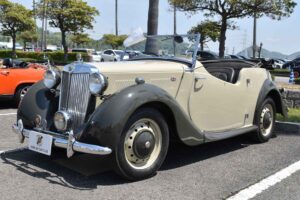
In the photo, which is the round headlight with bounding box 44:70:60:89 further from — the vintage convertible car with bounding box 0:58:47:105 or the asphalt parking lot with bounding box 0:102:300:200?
the vintage convertible car with bounding box 0:58:47:105

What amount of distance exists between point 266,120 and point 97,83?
3.32m

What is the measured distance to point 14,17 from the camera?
31.8 meters

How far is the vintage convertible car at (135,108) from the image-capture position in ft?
13.9

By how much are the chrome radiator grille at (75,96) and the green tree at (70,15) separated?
2774 centimetres

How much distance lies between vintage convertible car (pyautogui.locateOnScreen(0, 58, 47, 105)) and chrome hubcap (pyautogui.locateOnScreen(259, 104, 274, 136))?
17.5 feet

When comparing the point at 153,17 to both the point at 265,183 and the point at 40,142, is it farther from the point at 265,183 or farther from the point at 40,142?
the point at 265,183

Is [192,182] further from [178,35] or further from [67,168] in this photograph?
[178,35]

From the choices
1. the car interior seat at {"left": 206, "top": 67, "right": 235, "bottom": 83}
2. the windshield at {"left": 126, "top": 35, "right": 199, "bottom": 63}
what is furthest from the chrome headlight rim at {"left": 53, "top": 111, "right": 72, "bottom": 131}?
the car interior seat at {"left": 206, "top": 67, "right": 235, "bottom": 83}

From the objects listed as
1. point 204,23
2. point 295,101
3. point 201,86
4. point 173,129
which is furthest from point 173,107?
point 204,23

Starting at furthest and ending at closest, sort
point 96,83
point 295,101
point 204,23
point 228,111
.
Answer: point 204,23
point 295,101
point 228,111
point 96,83

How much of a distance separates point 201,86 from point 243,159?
1146 mm

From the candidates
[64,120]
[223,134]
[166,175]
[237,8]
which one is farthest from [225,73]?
[237,8]

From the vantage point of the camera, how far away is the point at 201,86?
5.31 metres

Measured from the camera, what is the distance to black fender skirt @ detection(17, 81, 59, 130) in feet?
16.1
